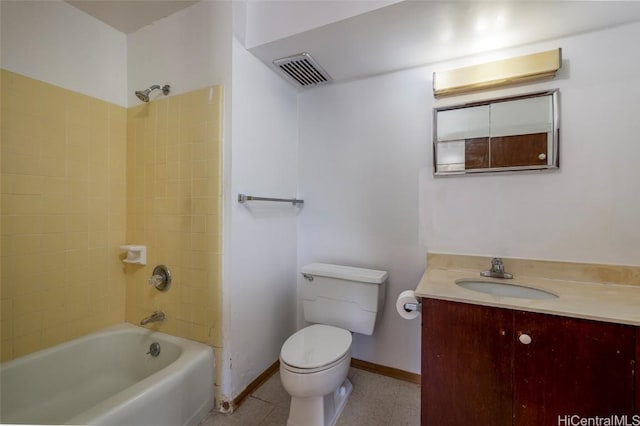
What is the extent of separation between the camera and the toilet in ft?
4.07

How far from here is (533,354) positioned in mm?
981

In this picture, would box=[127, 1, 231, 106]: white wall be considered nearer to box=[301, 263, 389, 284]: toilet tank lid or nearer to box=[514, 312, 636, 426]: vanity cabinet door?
box=[301, 263, 389, 284]: toilet tank lid

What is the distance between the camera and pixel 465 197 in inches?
62.0

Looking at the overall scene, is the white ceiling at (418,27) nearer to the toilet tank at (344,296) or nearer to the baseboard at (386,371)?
the toilet tank at (344,296)

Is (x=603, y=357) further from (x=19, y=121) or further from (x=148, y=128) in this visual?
(x=19, y=121)

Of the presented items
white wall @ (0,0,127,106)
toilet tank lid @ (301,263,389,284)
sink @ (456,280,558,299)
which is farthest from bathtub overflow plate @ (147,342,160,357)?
sink @ (456,280,558,299)

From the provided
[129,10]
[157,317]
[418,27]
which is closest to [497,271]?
[418,27]

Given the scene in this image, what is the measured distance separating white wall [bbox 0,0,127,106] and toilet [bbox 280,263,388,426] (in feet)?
5.74

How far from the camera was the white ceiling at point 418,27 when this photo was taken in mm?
1189

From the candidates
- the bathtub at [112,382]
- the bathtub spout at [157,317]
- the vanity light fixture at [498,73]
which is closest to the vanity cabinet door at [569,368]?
the vanity light fixture at [498,73]

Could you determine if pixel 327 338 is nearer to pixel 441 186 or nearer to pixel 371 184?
pixel 371 184

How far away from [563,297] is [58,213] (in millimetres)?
2516

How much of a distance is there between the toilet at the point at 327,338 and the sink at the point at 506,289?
474 millimetres

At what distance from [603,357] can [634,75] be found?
1318 millimetres
